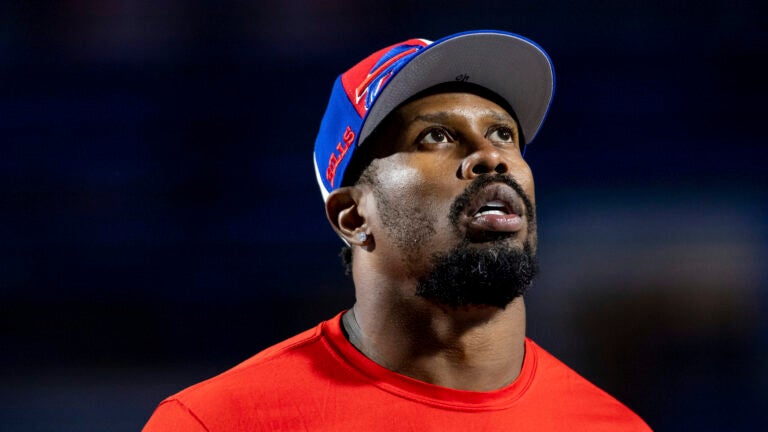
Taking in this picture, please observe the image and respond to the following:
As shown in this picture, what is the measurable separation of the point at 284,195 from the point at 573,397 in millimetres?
1342

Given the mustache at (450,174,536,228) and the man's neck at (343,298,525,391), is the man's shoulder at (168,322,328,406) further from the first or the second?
the mustache at (450,174,536,228)

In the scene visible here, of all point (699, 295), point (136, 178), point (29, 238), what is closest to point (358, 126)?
point (136, 178)

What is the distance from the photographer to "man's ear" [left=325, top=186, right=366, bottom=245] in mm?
1553

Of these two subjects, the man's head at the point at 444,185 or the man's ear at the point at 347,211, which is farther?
the man's ear at the point at 347,211

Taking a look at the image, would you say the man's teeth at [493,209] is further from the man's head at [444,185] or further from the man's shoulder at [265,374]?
the man's shoulder at [265,374]

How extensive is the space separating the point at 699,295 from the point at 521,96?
1.38 m

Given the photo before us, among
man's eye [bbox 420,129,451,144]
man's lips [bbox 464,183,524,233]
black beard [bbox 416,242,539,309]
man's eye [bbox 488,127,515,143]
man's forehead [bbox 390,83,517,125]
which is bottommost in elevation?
black beard [bbox 416,242,539,309]

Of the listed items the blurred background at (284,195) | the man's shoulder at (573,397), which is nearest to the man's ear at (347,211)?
the man's shoulder at (573,397)

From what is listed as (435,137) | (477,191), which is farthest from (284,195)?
(477,191)

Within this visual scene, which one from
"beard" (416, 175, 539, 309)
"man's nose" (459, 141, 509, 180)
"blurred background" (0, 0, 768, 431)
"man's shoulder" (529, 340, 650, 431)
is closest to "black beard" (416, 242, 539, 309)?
"beard" (416, 175, 539, 309)

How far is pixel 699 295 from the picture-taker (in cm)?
270

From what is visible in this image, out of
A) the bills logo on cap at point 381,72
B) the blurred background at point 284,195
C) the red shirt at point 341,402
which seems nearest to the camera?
the red shirt at point 341,402

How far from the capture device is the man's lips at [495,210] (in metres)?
1.40

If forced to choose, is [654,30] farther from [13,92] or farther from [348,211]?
[13,92]
